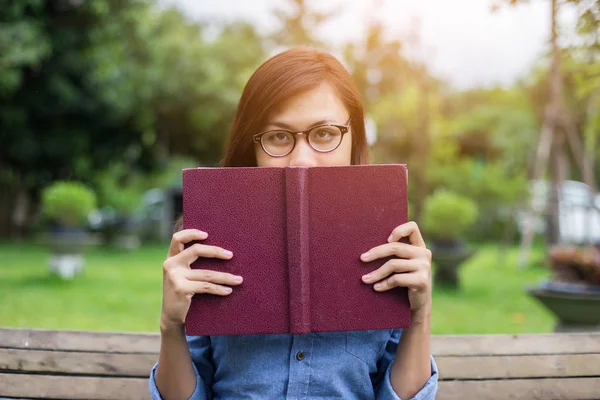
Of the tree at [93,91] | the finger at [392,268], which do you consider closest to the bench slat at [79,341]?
the finger at [392,268]

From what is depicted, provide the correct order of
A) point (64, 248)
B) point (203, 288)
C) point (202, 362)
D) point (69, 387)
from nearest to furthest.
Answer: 1. point (203, 288)
2. point (202, 362)
3. point (69, 387)
4. point (64, 248)

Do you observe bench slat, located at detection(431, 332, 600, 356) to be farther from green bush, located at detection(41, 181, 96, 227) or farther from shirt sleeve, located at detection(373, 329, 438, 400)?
green bush, located at detection(41, 181, 96, 227)

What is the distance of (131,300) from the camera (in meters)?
8.09

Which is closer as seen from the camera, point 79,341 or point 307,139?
point 307,139

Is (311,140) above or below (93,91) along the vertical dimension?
below

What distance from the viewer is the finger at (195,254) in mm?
1396

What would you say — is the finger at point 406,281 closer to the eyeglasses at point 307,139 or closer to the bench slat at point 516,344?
the eyeglasses at point 307,139

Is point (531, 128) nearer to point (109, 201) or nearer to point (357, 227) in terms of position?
point (109, 201)

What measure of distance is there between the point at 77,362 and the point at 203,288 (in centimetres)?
89

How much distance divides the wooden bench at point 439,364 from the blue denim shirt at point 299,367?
1.38 ft

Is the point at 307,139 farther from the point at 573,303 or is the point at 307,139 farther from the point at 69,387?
the point at 573,303

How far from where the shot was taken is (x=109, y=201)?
17.4 m

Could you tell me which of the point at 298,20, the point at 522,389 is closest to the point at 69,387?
the point at 522,389

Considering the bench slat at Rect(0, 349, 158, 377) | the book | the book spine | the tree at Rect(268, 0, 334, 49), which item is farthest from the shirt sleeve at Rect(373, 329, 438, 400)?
the tree at Rect(268, 0, 334, 49)
